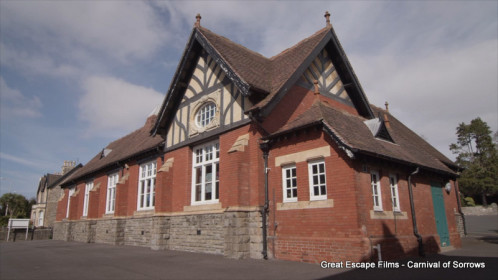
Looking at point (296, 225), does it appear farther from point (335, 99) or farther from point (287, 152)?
point (335, 99)

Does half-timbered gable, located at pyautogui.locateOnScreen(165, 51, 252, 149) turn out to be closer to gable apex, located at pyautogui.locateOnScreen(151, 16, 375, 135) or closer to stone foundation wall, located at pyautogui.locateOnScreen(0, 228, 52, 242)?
gable apex, located at pyautogui.locateOnScreen(151, 16, 375, 135)

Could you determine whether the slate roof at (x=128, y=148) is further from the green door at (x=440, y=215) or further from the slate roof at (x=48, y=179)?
the slate roof at (x=48, y=179)

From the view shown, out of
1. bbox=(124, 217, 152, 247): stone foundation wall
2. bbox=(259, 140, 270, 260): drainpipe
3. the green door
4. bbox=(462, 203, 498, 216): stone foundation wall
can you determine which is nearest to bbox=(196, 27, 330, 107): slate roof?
bbox=(259, 140, 270, 260): drainpipe

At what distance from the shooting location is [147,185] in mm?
18859

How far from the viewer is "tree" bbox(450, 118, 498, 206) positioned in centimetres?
4256

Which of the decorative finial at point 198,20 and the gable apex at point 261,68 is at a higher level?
the decorative finial at point 198,20

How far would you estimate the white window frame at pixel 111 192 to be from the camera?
884 inches

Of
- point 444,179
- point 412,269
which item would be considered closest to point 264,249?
point 412,269

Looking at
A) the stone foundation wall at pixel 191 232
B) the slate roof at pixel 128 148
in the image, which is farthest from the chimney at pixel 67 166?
the stone foundation wall at pixel 191 232

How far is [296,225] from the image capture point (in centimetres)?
1055

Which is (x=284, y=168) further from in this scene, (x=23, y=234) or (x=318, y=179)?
(x=23, y=234)

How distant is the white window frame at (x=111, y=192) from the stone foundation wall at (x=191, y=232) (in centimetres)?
92

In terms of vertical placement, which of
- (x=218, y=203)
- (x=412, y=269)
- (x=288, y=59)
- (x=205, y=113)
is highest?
(x=288, y=59)

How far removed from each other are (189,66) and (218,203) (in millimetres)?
7004
